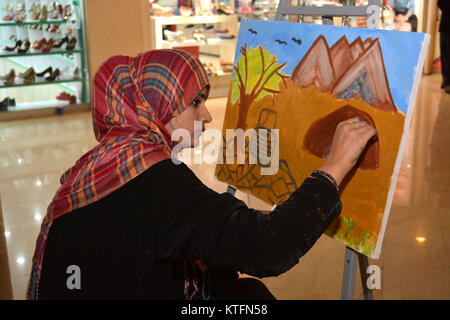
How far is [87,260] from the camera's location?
1227 mm

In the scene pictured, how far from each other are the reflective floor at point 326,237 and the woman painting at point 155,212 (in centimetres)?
119

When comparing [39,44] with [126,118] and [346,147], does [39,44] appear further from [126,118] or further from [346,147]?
[346,147]

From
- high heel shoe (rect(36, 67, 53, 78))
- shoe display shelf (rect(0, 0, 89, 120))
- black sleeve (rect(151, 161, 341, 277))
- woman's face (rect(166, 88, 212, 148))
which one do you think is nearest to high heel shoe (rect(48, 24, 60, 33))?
shoe display shelf (rect(0, 0, 89, 120))

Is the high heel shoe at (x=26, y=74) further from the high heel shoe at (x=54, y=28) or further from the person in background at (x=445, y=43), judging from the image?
the person in background at (x=445, y=43)

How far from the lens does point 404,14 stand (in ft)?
25.5

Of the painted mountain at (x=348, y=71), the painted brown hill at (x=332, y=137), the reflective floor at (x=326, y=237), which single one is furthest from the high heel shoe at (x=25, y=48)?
the painted brown hill at (x=332, y=137)

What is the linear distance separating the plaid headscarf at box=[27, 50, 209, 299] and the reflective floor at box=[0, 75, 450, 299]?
1289mm

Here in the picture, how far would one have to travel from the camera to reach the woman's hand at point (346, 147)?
1266mm

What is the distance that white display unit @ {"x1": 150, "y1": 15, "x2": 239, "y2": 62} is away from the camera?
6.06 meters

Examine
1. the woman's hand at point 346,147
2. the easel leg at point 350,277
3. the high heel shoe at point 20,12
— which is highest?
the high heel shoe at point 20,12

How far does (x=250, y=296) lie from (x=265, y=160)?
58 centimetres

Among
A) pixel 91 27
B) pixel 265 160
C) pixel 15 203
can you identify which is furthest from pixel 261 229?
pixel 91 27

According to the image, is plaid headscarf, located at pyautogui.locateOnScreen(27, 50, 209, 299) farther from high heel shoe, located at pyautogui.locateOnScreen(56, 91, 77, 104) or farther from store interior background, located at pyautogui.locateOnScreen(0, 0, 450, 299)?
high heel shoe, located at pyautogui.locateOnScreen(56, 91, 77, 104)
